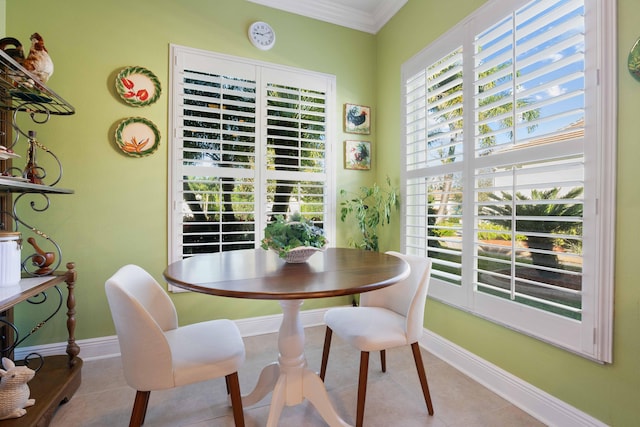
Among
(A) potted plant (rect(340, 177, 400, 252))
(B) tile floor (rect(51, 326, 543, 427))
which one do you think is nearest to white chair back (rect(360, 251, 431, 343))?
(B) tile floor (rect(51, 326, 543, 427))

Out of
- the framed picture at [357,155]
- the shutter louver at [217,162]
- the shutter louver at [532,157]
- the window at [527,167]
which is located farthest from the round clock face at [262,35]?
the shutter louver at [532,157]

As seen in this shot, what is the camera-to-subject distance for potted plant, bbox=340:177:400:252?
2.86 metres

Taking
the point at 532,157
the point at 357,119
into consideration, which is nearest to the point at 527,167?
the point at 532,157

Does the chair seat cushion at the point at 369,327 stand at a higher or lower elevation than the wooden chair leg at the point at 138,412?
higher

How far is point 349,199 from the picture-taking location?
3.12m

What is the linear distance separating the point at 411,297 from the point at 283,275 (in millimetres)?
850

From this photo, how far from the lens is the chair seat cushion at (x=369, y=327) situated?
151cm

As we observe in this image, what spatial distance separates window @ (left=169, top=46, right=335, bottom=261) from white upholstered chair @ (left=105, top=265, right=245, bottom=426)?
46.3 inches

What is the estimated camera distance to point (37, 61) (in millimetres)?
1752

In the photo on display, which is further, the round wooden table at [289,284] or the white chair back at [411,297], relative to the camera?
the white chair back at [411,297]

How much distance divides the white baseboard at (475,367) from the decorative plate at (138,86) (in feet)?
6.06

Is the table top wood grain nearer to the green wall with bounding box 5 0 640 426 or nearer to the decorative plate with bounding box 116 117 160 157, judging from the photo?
the green wall with bounding box 5 0 640 426

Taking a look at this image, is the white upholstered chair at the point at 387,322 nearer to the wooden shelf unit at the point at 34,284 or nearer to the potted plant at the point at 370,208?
the potted plant at the point at 370,208

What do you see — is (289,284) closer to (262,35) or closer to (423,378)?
(423,378)
